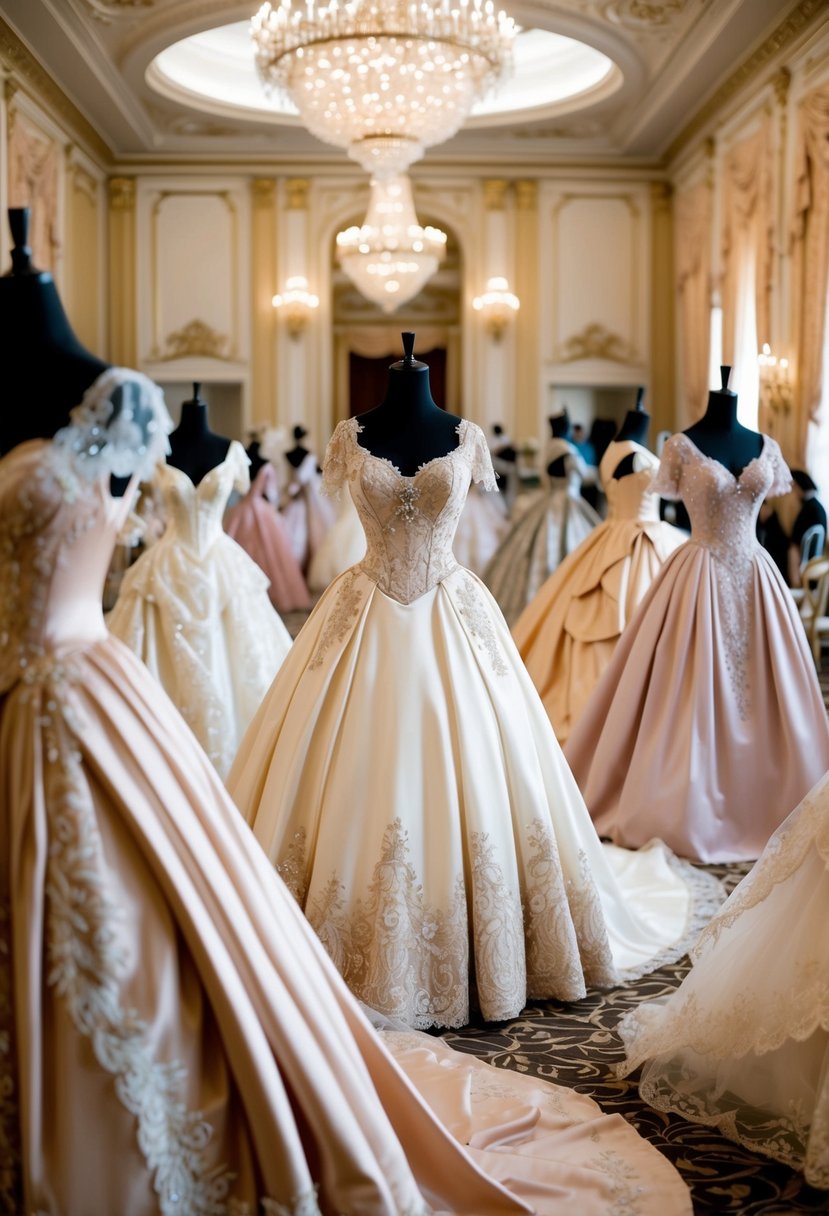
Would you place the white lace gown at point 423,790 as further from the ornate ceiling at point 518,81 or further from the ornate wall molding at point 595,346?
the ornate wall molding at point 595,346

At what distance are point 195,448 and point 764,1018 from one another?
10.6 feet

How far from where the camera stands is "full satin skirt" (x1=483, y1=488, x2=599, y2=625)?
25.3 ft

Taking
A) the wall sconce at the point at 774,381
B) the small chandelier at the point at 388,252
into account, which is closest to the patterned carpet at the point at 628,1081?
the wall sconce at the point at 774,381

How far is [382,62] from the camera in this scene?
7062 millimetres

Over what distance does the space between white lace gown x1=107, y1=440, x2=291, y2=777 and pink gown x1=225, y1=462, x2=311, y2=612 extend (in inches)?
199

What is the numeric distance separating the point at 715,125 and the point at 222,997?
9860 millimetres

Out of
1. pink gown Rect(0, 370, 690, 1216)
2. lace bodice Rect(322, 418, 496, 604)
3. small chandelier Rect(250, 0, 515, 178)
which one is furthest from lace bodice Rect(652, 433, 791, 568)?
small chandelier Rect(250, 0, 515, 178)

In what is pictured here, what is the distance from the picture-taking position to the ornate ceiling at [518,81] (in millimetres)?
8195

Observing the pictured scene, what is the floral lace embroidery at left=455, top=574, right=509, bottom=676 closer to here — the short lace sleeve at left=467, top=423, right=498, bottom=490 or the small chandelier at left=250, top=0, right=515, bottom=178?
the short lace sleeve at left=467, top=423, right=498, bottom=490

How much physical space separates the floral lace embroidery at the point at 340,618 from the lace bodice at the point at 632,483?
2524mm

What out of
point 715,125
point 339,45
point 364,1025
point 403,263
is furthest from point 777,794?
→ point 715,125

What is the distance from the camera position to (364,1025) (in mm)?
1906

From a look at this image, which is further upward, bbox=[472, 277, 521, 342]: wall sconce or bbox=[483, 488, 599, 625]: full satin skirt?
bbox=[472, 277, 521, 342]: wall sconce

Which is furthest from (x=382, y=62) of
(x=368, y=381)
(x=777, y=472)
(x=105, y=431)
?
(x=368, y=381)
